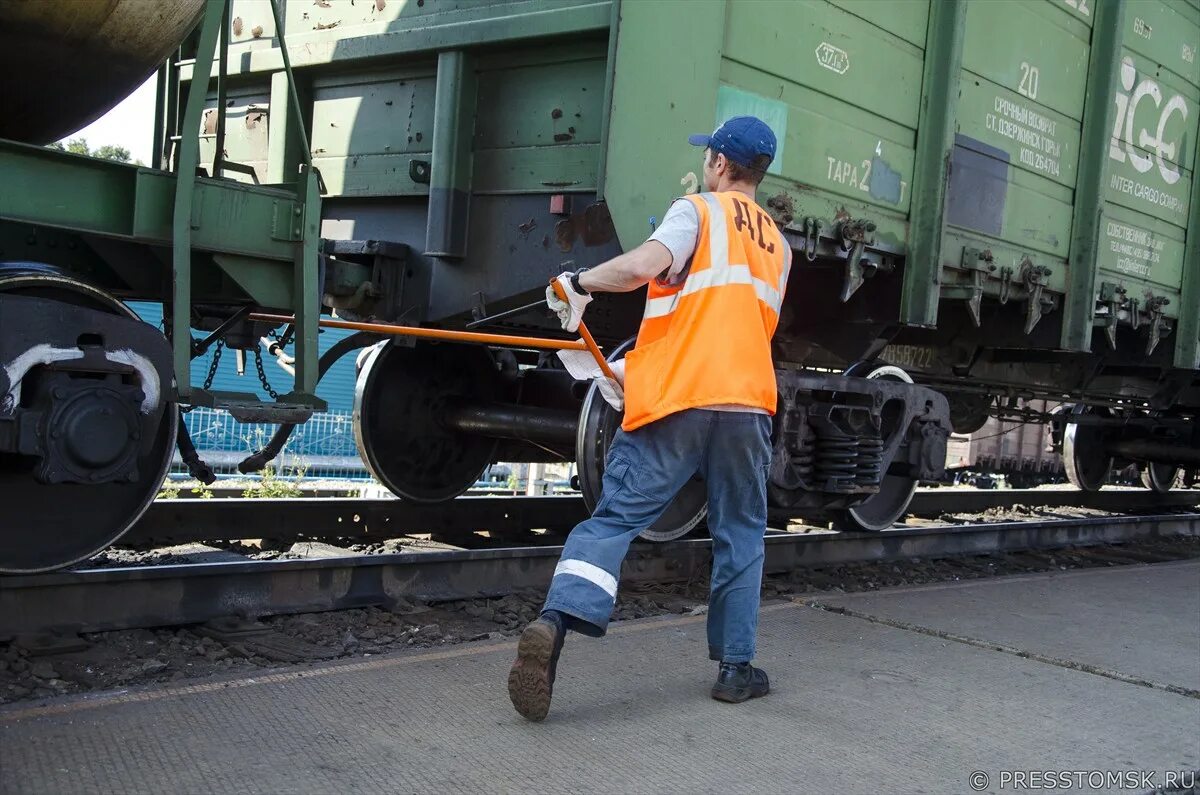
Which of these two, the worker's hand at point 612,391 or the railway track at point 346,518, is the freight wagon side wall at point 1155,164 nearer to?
the railway track at point 346,518

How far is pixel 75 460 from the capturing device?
3408 mm

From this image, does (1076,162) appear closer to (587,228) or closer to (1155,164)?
(1155,164)

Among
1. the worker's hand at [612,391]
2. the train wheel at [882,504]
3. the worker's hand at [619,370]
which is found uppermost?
the worker's hand at [619,370]

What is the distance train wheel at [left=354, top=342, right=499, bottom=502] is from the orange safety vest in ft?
9.16

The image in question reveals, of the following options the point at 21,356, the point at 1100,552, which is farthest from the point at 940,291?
the point at 21,356

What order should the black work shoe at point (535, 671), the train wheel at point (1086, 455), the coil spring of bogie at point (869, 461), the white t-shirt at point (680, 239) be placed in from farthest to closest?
the train wheel at point (1086, 455), the coil spring of bogie at point (869, 461), the white t-shirt at point (680, 239), the black work shoe at point (535, 671)

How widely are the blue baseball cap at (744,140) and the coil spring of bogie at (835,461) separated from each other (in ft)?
8.21

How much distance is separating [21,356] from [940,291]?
4517 mm

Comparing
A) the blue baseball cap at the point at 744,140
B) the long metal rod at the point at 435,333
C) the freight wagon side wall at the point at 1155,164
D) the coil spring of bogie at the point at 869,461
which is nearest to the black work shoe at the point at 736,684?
the long metal rod at the point at 435,333

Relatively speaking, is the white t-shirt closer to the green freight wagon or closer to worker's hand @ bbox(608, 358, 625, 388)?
worker's hand @ bbox(608, 358, 625, 388)

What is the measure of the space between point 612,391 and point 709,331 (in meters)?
0.55

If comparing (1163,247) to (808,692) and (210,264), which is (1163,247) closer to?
(808,692)

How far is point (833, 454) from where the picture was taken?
5707 mm

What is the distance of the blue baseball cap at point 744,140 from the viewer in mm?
3516
